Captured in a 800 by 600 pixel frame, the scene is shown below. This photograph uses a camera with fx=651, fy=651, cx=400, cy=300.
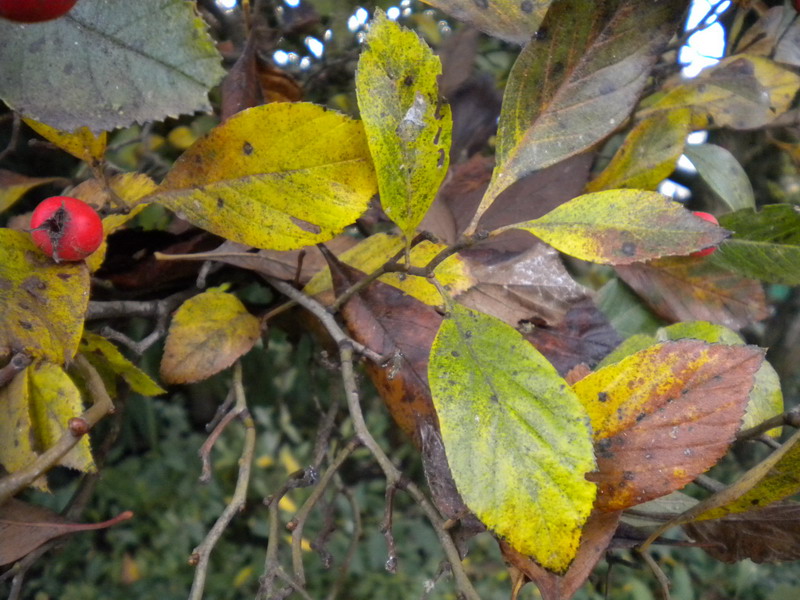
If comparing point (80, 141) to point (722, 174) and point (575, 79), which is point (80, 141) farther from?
point (722, 174)

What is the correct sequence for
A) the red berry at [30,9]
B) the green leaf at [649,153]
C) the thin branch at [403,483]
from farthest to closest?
the green leaf at [649,153], the thin branch at [403,483], the red berry at [30,9]

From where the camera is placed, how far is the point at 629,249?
33cm

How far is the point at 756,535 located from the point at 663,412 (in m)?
0.11

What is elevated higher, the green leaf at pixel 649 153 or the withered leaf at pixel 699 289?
the green leaf at pixel 649 153

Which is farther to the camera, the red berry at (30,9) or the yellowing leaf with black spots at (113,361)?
the yellowing leaf with black spots at (113,361)

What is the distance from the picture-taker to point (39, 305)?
36 centimetres

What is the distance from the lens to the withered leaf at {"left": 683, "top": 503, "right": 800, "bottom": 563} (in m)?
0.38

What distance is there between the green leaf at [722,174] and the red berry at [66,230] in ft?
1.43

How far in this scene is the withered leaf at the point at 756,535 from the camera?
0.38 m

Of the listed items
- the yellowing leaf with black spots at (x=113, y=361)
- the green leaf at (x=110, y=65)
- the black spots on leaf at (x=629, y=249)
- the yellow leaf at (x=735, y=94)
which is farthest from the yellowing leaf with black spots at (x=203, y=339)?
the yellow leaf at (x=735, y=94)

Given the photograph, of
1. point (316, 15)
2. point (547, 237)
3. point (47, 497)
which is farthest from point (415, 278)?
point (47, 497)

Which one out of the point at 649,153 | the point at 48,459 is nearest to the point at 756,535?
the point at 649,153

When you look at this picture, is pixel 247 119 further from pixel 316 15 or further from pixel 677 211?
pixel 316 15

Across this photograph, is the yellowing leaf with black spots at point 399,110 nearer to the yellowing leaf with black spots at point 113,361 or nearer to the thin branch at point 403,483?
the thin branch at point 403,483
